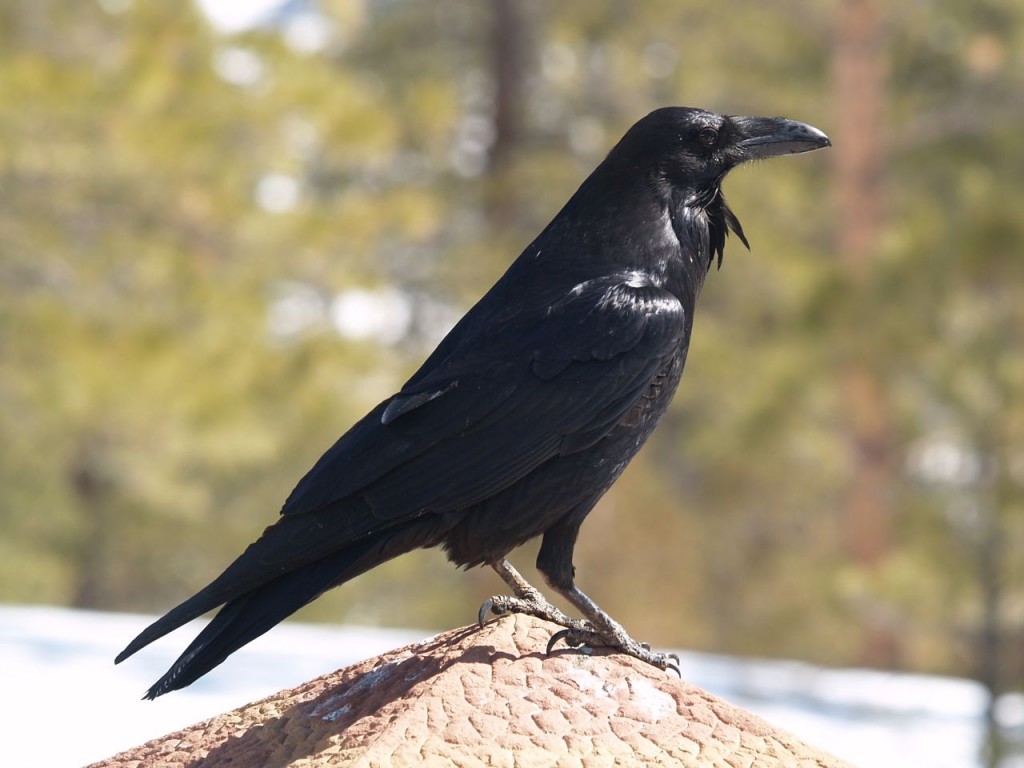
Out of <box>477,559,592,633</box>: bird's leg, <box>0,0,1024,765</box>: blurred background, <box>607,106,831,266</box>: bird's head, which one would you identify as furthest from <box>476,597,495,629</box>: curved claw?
<box>0,0,1024,765</box>: blurred background

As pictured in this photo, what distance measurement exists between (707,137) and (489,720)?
4.78 ft

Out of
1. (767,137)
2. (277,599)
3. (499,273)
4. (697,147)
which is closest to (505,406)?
(277,599)

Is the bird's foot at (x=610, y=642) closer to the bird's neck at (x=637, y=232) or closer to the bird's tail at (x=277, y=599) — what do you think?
the bird's tail at (x=277, y=599)

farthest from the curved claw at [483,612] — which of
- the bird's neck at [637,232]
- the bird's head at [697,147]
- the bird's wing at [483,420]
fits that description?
the bird's head at [697,147]

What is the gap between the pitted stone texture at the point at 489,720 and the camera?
2.46 meters

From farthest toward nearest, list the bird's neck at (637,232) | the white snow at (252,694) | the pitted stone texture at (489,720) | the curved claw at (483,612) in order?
the white snow at (252,694)
the bird's neck at (637,232)
the curved claw at (483,612)
the pitted stone texture at (489,720)

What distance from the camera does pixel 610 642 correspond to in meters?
2.86

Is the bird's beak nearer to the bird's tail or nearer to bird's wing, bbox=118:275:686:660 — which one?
bird's wing, bbox=118:275:686:660

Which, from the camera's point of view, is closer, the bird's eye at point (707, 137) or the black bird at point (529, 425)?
the black bird at point (529, 425)

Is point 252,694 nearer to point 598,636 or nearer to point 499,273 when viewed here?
point 598,636

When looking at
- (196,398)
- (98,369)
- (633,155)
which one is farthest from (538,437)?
(196,398)

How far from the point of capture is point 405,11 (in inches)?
681

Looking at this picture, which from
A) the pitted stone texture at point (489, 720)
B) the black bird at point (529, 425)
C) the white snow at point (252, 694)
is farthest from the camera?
the white snow at point (252, 694)

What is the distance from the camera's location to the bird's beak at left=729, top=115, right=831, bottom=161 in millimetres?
3266
